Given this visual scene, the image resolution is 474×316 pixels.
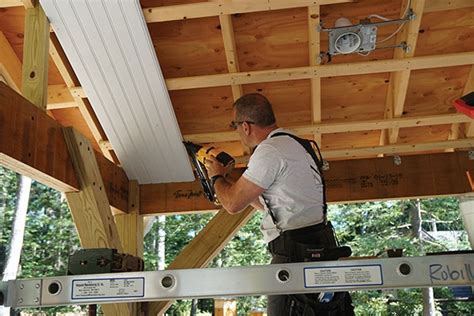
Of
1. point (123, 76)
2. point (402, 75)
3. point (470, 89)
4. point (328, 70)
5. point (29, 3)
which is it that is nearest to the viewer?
point (29, 3)

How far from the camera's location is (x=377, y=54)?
3.49 m

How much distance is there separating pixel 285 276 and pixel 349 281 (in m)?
0.17

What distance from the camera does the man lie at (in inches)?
80.0

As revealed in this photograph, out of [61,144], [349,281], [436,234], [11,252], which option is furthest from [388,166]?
[436,234]

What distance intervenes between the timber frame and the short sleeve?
1.19 m

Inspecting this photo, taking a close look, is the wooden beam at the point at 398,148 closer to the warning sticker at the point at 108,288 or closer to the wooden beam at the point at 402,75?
the wooden beam at the point at 402,75

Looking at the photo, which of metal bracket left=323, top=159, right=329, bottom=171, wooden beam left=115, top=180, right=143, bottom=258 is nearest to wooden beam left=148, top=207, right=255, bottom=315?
wooden beam left=115, top=180, right=143, bottom=258

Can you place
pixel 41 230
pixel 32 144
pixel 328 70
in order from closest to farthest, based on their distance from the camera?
pixel 32 144 < pixel 328 70 < pixel 41 230

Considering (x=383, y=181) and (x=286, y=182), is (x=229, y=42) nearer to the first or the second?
(x=286, y=182)

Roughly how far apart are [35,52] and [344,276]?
2.37 m

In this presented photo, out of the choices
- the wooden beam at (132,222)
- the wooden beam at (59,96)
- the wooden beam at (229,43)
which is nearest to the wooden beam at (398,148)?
the wooden beam at (229,43)

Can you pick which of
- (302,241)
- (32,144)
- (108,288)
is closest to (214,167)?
(302,241)

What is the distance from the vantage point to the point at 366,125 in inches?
154

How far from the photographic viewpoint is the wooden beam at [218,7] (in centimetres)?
289
